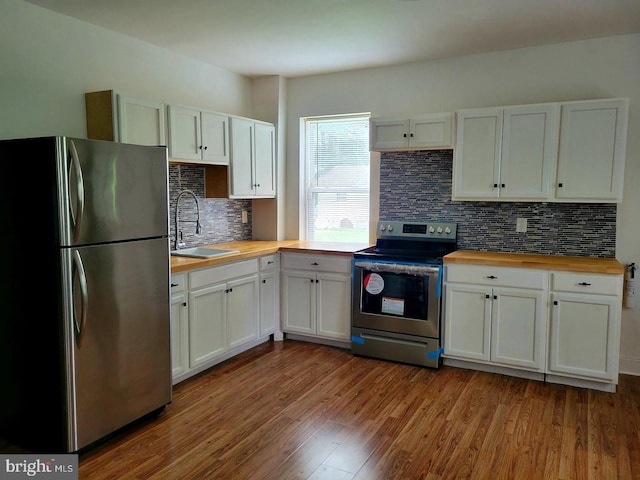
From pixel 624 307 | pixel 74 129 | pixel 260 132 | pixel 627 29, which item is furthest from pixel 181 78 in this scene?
pixel 624 307

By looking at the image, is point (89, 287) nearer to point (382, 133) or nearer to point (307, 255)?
point (307, 255)

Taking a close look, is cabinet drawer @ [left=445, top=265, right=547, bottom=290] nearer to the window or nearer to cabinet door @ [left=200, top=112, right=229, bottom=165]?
the window

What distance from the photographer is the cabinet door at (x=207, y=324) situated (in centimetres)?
333

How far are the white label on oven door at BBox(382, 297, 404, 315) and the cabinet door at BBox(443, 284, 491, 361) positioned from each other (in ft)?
1.12

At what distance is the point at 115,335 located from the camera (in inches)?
98.7

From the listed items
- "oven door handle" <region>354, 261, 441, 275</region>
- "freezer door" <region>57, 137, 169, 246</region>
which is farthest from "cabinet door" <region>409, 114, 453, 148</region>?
"freezer door" <region>57, 137, 169, 246</region>

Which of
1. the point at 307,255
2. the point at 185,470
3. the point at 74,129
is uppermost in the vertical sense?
the point at 74,129

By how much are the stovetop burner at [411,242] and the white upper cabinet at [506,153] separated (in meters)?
0.42

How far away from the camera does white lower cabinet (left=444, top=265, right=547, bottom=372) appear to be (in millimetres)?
3340

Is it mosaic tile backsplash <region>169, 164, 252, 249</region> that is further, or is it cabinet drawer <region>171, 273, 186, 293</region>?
mosaic tile backsplash <region>169, 164, 252, 249</region>

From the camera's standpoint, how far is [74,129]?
3.13 metres

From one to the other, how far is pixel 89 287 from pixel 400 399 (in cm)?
199

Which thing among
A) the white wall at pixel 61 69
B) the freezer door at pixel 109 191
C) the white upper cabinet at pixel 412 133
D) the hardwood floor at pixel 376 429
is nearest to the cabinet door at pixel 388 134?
the white upper cabinet at pixel 412 133

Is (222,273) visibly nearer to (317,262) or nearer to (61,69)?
(317,262)
